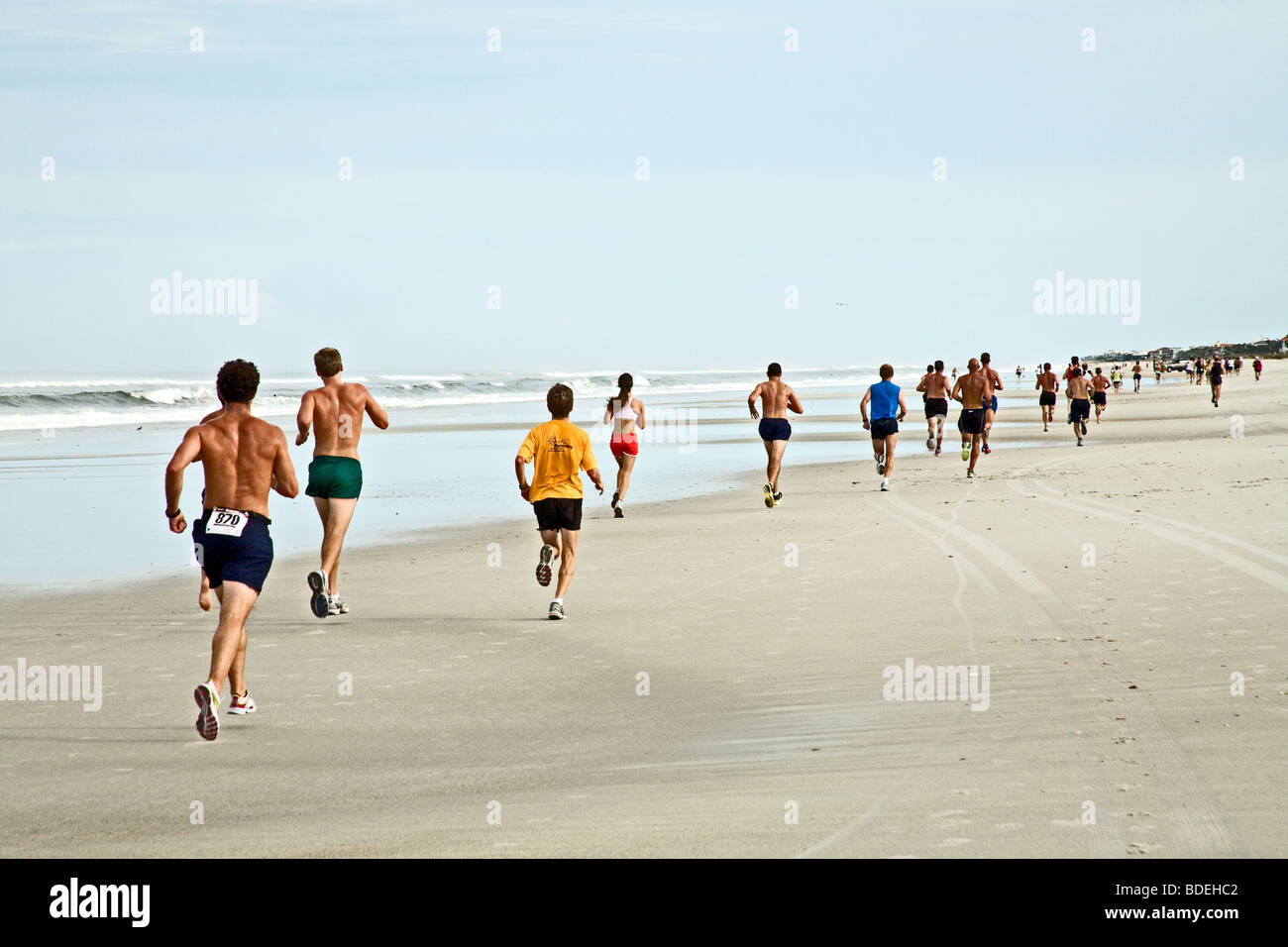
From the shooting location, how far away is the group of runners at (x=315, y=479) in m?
6.19

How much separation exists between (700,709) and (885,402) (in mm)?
14050

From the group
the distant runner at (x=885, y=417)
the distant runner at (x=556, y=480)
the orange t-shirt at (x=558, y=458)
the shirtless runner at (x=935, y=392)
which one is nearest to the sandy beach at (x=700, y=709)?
the distant runner at (x=556, y=480)

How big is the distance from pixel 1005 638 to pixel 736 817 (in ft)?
12.4

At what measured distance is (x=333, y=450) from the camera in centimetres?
977

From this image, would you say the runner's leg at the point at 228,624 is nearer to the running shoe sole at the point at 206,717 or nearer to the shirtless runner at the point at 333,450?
the running shoe sole at the point at 206,717

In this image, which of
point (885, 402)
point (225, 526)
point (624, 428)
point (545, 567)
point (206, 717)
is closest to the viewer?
point (206, 717)

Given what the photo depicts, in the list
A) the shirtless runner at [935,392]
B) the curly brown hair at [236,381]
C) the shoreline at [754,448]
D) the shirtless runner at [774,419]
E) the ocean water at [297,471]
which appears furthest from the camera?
the shirtless runner at [935,392]

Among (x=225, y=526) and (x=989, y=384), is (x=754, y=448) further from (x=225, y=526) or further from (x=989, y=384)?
(x=225, y=526)

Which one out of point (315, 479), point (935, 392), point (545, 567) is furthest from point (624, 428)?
point (935, 392)

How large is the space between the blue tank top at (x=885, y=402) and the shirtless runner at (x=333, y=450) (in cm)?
1179

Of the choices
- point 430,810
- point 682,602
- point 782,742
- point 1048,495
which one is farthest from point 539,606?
point 1048,495

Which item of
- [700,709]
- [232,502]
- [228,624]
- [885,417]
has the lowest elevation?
[700,709]

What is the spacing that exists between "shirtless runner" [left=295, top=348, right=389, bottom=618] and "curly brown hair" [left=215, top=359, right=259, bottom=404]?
10.3 ft

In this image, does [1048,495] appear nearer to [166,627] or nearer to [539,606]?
[539,606]
